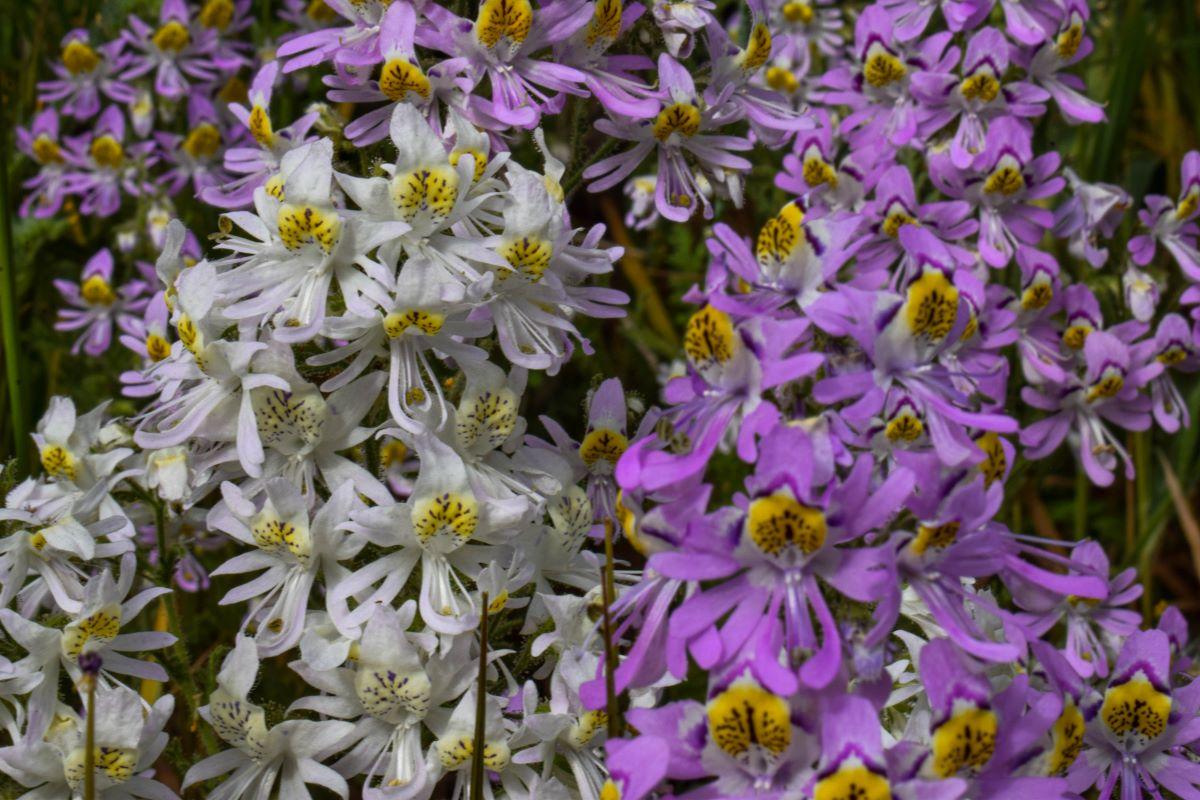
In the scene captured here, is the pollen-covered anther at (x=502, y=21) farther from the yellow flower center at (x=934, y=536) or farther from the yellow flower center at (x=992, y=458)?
the yellow flower center at (x=934, y=536)

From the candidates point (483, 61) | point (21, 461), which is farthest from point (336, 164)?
point (21, 461)

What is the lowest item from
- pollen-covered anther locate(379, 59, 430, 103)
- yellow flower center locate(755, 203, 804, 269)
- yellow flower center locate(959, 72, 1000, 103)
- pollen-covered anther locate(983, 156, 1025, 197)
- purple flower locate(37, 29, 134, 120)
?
→ purple flower locate(37, 29, 134, 120)

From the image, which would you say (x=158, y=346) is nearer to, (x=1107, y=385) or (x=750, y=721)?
(x=750, y=721)

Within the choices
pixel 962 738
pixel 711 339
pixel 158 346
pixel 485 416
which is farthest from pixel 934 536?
pixel 158 346

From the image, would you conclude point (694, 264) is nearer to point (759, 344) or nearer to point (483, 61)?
point (483, 61)

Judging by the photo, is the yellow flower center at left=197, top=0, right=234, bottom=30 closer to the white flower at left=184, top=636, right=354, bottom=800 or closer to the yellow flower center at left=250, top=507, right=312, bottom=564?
the yellow flower center at left=250, top=507, right=312, bottom=564

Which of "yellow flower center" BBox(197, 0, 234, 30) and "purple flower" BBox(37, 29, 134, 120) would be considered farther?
"yellow flower center" BBox(197, 0, 234, 30)

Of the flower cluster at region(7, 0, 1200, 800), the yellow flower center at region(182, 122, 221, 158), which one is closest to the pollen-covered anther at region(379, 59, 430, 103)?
the flower cluster at region(7, 0, 1200, 800)
